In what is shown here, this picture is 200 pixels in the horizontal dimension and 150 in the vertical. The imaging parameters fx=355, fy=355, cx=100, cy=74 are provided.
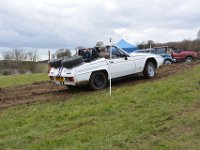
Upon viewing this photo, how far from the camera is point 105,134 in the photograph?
21.4ft

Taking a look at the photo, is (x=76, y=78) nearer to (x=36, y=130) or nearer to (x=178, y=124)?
(x=36, y=130)

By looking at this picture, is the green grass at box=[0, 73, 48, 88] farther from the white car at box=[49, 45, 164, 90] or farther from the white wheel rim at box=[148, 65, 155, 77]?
the white wheel rim at box=[148, 65, 155, 77]

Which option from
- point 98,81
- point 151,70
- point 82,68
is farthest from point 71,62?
point 151,70

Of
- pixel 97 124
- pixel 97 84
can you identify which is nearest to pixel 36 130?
Answer: pixel 97 124

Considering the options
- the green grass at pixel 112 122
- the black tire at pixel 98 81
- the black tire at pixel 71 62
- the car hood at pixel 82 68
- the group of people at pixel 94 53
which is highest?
the group of people at pixel 94 53

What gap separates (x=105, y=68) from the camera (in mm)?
12539

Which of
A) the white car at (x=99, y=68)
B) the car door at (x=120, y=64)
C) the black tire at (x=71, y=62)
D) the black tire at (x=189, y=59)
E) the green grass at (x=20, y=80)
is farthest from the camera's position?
the black tire at (x=189, y=59)

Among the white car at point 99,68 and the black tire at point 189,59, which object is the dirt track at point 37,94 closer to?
the white car at point 99,68

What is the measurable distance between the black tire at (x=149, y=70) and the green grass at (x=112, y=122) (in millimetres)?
3621

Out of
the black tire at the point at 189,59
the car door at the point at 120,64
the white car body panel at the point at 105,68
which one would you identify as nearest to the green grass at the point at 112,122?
the white car body panel at the point at 105,68

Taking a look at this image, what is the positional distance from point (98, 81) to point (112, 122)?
17.5 ft

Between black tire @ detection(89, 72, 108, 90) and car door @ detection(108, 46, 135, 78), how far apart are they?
16.0 inches

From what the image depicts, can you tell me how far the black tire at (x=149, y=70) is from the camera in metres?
14.2

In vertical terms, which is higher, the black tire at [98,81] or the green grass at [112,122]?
the black tire at [98,81]
